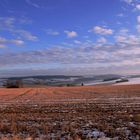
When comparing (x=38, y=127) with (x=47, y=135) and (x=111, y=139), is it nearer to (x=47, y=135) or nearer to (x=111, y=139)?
(x=47, y=135)

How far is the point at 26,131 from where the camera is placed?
14.8 m

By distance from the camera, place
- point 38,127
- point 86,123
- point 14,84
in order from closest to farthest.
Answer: point 38,127 → point 86,123 → point 14,84

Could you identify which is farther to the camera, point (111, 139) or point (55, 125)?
point (55, 125)

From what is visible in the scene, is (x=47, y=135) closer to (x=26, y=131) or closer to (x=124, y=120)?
(x=26, y=131)

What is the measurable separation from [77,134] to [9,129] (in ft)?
12.1

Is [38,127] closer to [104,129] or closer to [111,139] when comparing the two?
[104,129]

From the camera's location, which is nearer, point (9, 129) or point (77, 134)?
point (77, 134)

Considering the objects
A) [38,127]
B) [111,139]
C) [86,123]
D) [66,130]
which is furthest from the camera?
[86,123]

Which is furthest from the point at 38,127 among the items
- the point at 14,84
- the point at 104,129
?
the point at 14,84

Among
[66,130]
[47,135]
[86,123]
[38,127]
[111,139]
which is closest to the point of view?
[111,139]

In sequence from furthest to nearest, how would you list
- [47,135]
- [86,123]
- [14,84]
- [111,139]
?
1. [14,84]
2. [86,123]
3. [47,135]
4. [111,139]

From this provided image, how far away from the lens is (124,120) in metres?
17.7

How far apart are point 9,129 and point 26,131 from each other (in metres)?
1.07

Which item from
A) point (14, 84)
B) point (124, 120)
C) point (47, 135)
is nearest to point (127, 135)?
point (47, 135)
